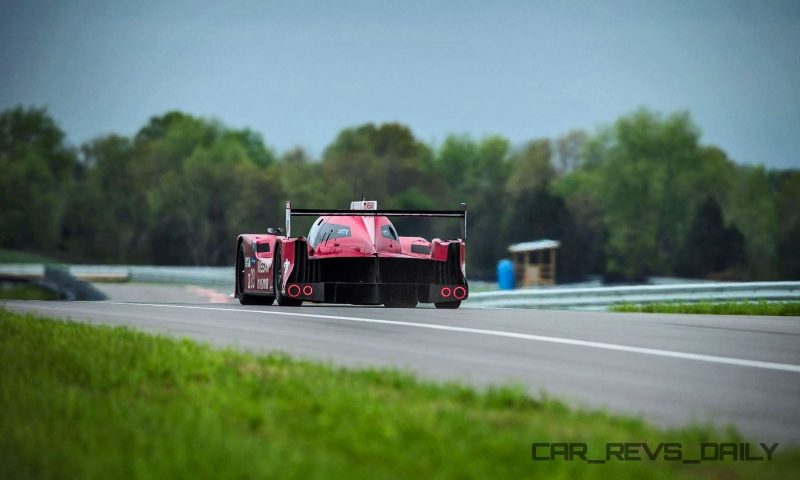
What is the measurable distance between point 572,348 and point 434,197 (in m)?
109

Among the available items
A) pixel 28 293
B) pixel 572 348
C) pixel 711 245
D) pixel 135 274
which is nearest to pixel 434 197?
pixel 711 245

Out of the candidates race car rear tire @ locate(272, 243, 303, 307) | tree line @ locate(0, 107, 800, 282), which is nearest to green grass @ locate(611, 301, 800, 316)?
race car rear tire @ locate(272, 243, 303, 307)

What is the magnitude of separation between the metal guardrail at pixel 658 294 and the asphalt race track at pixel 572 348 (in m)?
5.12

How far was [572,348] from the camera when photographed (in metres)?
12.1

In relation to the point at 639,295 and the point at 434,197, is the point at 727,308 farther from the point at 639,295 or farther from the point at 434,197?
the point at 434,197

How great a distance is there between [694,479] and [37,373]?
5.91 m

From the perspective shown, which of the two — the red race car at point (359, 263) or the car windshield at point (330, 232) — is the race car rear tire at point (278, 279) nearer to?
the red race car at point (359, 263)

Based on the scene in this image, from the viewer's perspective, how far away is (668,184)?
105312 millimetres

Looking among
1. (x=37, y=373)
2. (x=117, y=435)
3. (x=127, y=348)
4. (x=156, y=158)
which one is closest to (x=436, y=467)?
(x=117, y=435)

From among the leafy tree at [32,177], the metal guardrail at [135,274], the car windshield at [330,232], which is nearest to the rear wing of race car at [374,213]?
the car windshield at [330,232]

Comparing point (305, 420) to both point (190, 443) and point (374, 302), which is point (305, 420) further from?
point (374, 302)

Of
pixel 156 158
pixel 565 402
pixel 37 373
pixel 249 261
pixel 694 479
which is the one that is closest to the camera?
pixel 694 479

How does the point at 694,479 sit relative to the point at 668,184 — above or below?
below

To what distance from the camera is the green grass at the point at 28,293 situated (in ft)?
155
